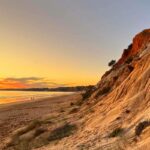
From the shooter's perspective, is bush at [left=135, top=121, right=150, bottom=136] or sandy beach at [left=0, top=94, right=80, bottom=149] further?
sandy beach at [left=0, top=94, right=80, bottom=149]

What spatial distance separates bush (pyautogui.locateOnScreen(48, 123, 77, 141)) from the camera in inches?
669

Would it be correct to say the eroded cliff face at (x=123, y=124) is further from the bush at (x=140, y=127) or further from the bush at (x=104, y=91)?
the bush at (x=104, y=91)

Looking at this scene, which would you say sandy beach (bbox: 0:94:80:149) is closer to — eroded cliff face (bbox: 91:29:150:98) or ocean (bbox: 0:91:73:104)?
eroded cliff face (bbox: 91:29:150:98)

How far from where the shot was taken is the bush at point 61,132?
1699 cm

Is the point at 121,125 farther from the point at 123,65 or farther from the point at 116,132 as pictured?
the point at 123,65

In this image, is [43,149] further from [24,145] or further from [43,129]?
[43,129]

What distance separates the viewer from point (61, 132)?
17719mm

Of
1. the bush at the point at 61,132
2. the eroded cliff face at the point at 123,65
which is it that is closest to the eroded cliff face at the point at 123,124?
the bush at the point at 61,132

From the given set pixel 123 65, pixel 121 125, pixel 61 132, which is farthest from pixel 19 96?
pixel 121 125

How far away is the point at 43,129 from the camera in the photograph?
63.7ft

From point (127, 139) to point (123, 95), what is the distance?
23.8 ft

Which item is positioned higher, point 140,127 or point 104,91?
point 104,91

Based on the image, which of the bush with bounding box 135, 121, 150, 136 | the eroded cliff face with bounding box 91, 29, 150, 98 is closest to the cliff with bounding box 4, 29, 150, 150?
the bush with bounding box 135, 121, 150, 136

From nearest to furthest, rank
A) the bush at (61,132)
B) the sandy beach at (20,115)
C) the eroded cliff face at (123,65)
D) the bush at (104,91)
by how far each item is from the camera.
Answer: the bush at (61,132)
the sandy beach at (20,115)
the bush at (104,91)
the eroded cliff face at (123,65)
